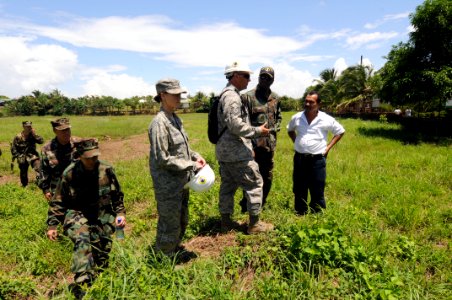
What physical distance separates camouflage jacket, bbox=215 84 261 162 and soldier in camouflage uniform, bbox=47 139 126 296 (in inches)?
50.3

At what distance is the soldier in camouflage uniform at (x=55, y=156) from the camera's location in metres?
4.68

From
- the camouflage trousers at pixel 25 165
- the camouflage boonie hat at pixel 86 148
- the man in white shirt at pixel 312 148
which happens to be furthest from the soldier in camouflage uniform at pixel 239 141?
the camouflage trousers at pixel 25 165

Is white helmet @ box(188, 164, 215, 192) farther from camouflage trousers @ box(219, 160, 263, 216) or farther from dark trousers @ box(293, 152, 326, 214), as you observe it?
dark trousers @ box(293, 152, 326, 214)

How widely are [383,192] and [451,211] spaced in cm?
114

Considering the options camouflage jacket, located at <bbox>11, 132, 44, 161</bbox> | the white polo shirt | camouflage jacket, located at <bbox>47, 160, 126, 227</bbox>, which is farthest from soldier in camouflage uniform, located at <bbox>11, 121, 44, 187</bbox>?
the white polo shirt

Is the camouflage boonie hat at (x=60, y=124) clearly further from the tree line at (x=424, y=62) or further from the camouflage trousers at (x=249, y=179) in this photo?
the tree line at (x=424, y=62)


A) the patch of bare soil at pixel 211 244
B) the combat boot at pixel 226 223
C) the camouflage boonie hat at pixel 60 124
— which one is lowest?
the patch of bare soil at pixel 211 244

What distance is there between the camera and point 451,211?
5066mm

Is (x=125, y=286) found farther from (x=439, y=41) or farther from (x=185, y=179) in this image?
(x=439, y=41)

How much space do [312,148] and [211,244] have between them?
1864mm

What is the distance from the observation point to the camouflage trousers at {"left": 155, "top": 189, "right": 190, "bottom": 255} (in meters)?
3.28

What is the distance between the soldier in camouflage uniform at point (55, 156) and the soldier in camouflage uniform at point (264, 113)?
8.57 ft

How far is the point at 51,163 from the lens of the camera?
4.70 m

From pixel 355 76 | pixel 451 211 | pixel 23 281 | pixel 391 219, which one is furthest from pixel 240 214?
pixel 355 76
